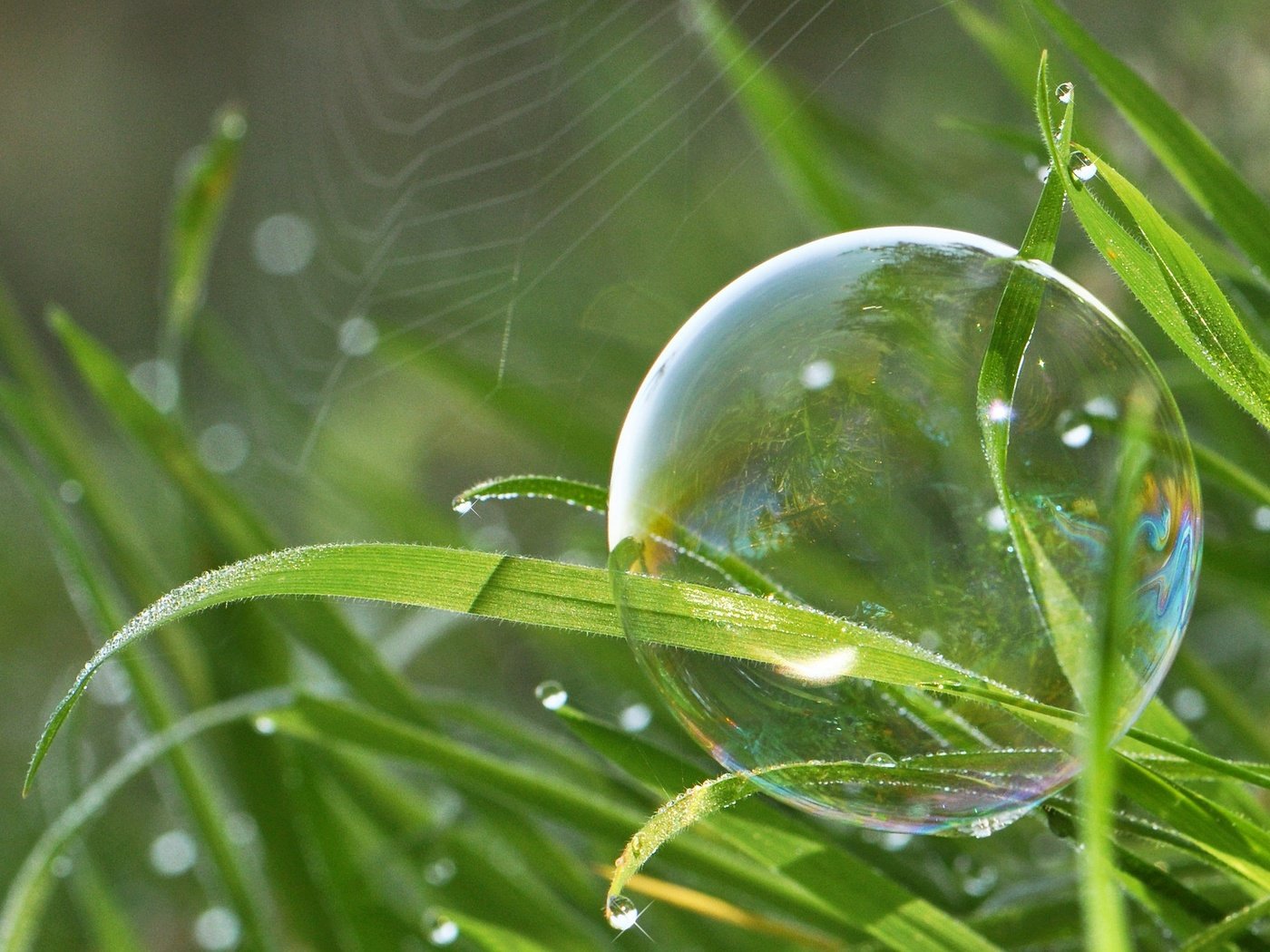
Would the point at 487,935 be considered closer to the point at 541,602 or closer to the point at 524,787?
the point at 524,787

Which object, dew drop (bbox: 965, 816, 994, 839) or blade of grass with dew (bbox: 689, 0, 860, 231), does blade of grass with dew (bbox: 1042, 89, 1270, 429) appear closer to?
dew drop (bbox: 965, 816, 994, 839)

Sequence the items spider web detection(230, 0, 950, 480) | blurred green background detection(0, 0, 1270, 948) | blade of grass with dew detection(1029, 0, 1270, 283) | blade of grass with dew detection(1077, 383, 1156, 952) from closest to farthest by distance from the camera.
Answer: blade of grass with dew detection(1077, 383, 1156, 952) < blade of grass with dew detection(1029, 0, 1270, 283) < blurred green background detection(0, 0, 1270, 948) < spider web detection(230, 0, 950, 480)

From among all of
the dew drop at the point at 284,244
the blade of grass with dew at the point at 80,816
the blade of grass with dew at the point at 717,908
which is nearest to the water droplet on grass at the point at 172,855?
the blade of grass with dew at the point at 80,816

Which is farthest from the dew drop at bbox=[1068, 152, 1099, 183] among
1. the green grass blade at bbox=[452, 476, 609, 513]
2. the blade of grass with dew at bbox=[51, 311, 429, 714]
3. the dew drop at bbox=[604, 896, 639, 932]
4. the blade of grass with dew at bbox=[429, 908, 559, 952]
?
the blade of grass with dew at bbox=[51, 311, 429, 714]

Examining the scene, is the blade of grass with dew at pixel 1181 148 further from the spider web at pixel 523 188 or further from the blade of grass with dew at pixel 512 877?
the blade of grass with dew at pixel 512 877

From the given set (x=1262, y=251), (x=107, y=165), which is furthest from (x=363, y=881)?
(x=107, y=165)
